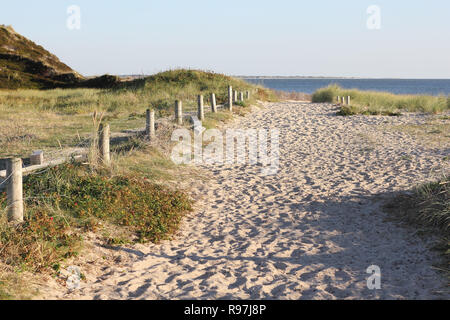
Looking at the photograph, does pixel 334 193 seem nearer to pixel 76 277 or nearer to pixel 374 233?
pixel 374 233

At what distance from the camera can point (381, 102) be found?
27.6 meters

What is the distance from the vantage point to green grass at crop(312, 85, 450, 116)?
73.8 feet

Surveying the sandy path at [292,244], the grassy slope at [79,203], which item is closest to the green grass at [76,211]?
the grassy slope at [79,203]

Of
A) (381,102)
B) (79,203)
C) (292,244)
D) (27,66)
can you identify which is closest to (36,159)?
(79,203)

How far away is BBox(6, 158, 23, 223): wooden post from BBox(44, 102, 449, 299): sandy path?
1.47 m

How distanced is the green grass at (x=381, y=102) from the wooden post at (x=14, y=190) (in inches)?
725

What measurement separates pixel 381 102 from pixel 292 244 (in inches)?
910

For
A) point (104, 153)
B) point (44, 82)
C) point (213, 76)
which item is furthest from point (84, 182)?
point (44, 82)

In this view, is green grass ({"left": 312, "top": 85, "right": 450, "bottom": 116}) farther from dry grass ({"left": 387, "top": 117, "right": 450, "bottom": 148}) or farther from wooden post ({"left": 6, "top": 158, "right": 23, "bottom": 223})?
wooden post ({"left": 6, "top": 158, "right": 23, "bottom": 223})

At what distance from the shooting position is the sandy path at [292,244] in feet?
17.3

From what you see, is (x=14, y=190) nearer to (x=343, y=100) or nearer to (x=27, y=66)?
(x=343, y=100)

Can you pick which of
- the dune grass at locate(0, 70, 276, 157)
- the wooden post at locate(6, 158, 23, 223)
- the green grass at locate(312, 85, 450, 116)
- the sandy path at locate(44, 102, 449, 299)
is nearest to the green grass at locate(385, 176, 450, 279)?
the sandy path at locate(44, 102, 449, 299)

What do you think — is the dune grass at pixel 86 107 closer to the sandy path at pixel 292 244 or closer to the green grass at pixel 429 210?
the sandy path at pixel 292 244

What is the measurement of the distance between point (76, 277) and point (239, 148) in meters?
8.98
